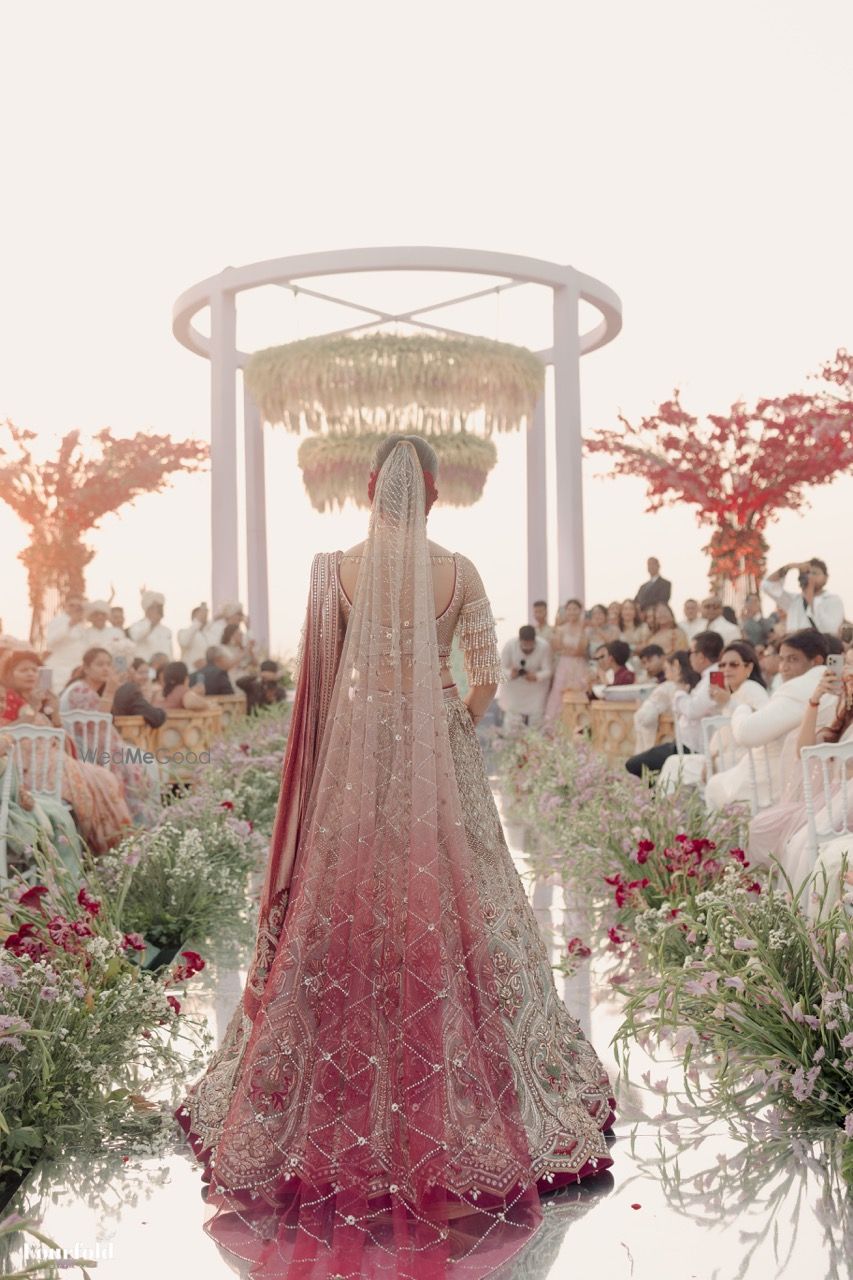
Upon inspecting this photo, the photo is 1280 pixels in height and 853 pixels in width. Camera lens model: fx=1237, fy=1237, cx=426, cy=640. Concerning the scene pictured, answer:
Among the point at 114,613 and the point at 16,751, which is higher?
the point at 114,613

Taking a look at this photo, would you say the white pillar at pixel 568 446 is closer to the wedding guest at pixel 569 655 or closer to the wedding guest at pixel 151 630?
the wedding guest at pixel 569 655

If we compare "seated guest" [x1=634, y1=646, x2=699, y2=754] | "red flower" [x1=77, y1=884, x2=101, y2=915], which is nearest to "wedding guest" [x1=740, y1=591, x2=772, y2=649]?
"seated guest" [x1=634, y1=646, x2=699, y2=754]

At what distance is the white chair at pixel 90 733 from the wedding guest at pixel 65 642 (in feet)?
5.57

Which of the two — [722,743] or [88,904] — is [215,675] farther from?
[88,904]

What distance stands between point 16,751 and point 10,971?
1921 millimetres

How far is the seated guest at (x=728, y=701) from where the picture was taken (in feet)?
17.1

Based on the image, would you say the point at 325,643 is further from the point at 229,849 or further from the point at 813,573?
the point at 813,573

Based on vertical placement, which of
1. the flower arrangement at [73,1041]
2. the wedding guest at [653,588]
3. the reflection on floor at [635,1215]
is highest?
the wedding guest at [653,588]

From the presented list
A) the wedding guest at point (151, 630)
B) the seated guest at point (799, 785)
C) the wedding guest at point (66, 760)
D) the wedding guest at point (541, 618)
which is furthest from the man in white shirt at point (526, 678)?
the seated guest at point (799, 785)

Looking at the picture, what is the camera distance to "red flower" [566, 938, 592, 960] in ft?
13.7

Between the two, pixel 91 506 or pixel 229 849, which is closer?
pixel 229 849

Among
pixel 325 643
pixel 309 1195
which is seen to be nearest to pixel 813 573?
pixel 325 643

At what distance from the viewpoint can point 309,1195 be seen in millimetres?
2273

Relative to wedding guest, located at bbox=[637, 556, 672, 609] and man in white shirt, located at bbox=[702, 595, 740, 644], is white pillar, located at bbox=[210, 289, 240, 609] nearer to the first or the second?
wedding guest, located at bbox=[637, 556, 672, 609]
